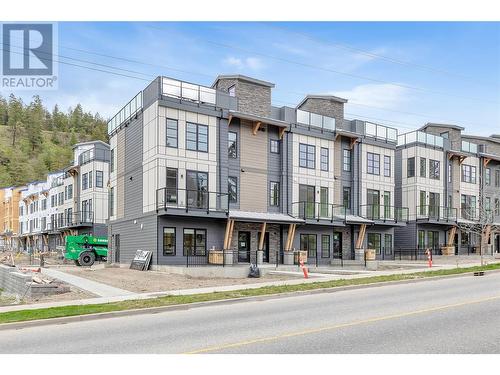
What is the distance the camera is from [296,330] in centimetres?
1012

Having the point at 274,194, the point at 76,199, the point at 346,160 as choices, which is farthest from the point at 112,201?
the point at 76,199

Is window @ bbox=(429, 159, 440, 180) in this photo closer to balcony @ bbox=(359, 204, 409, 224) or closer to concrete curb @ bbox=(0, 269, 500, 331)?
balcony @ bbox=(359, 204, 409, 224)

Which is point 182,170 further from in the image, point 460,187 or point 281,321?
point 460,187

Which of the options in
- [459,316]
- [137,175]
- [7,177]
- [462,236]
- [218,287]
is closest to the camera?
[459,316]

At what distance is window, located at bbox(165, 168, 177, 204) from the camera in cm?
2841

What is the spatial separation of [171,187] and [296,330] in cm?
1971

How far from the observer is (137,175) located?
31703mm

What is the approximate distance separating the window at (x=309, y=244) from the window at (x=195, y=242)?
26.0ft

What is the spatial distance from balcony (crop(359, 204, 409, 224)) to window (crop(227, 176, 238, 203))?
450 inches

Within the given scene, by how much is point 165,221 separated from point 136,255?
339 centimetres

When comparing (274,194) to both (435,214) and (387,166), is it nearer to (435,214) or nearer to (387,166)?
(387,166)

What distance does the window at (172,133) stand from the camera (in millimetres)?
29094

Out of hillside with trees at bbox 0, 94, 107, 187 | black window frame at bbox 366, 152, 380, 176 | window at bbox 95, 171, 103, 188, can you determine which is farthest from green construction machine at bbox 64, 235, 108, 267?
hillside with trees at bbox 0, 94, 107, 187
